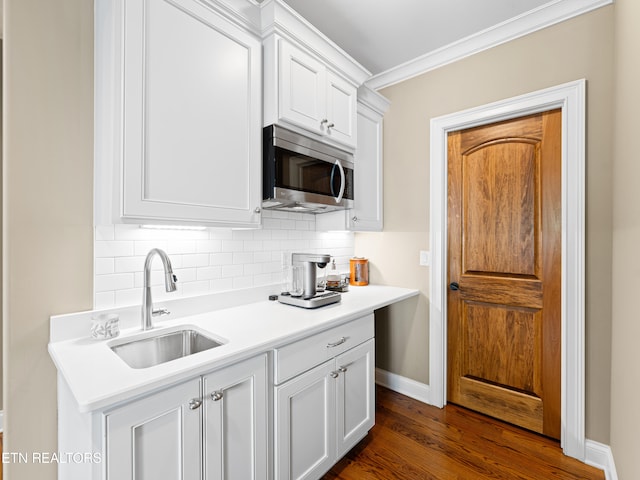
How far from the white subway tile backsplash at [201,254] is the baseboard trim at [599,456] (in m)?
1.98

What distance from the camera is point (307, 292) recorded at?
202cm

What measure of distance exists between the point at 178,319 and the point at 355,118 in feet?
5.46

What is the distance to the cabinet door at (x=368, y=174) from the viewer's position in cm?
245

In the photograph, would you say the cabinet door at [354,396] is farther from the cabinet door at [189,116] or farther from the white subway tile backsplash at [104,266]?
the white subway tile backsplash at [104,266]

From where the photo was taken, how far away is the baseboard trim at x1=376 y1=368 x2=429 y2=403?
8.22ft

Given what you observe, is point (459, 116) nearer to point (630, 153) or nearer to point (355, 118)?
point (355, 118)

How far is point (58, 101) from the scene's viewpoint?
135 cm

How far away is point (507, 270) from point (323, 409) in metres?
1.46

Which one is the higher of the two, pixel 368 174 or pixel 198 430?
pixel 368 174

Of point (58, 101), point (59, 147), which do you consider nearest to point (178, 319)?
point (59, 147)

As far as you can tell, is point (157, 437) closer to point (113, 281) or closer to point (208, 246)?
point (113, 281)

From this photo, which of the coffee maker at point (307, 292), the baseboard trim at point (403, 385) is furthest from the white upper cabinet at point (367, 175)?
the baseboard trim at point (403, 385)

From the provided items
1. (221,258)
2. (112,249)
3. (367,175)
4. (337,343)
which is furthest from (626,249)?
(112,249)

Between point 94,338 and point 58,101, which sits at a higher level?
point 58,101
